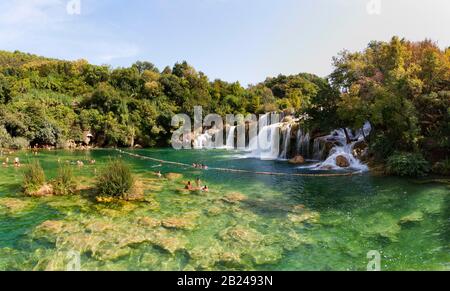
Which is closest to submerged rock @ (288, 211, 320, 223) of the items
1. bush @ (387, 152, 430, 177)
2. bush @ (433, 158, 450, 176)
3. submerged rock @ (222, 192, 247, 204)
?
submerged rock @ (222, 192, 247, 204)

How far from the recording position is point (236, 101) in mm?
57062

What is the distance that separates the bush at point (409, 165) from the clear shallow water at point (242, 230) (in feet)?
6.54

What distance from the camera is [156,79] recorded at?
5981 cm

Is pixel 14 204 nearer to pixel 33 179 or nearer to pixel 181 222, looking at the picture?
pixel 33 179

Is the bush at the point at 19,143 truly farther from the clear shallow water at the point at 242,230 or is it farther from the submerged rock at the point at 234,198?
the submerged rock at the point at 234,198

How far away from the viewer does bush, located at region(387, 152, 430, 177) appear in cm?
1812

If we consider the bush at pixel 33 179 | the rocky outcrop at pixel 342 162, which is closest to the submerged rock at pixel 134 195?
the bush at pixel 33 179

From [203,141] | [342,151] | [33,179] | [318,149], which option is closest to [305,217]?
[33,179]

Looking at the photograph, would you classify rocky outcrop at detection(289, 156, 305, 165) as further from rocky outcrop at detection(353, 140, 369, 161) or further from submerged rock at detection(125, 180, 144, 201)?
submerged rock at detection(125, 180, 144, 201)

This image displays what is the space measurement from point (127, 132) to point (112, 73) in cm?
2063

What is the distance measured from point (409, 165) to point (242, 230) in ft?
41.0

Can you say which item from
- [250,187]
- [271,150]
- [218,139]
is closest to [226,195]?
[250,187]

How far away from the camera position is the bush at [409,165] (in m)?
18.1
